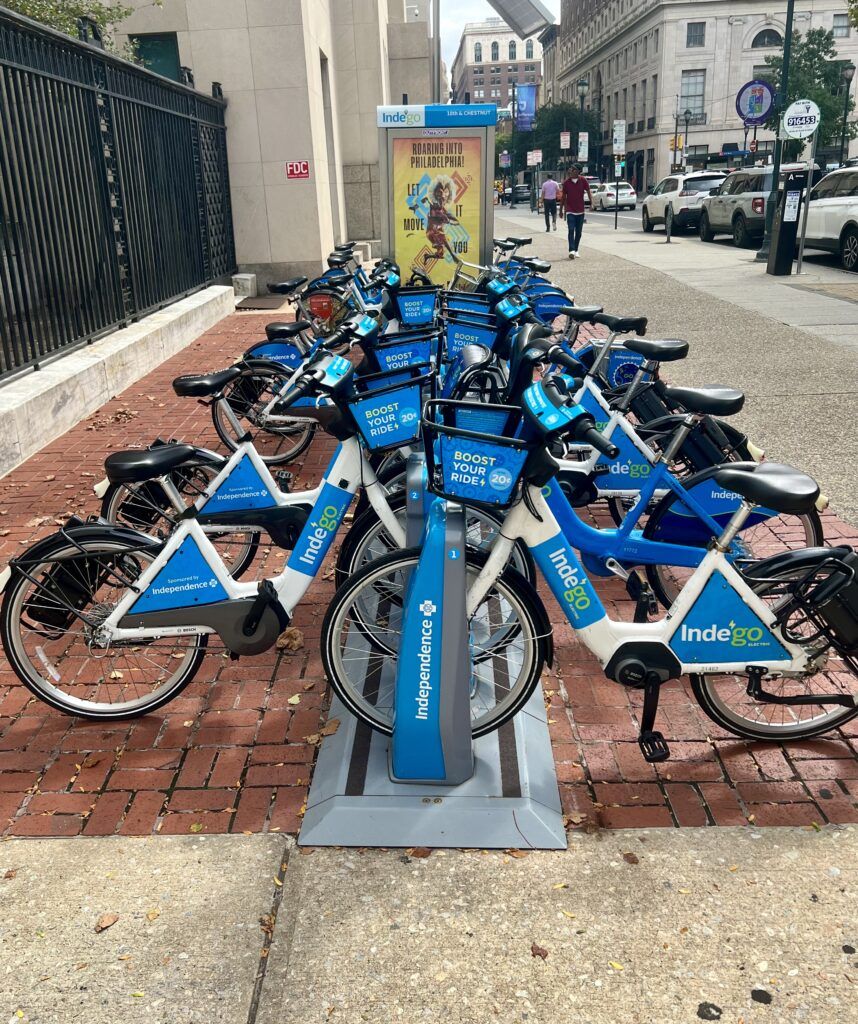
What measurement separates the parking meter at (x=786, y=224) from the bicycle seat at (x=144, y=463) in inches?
578

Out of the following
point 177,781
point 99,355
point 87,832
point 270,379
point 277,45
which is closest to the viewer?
point 87,832

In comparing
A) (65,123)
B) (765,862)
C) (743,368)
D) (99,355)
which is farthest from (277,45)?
(765,862)

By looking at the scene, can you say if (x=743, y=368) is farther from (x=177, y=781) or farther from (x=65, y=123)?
(x=177, y=781)

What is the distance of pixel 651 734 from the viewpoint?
3.16 meters

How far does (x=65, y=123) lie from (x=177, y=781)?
7652 mm

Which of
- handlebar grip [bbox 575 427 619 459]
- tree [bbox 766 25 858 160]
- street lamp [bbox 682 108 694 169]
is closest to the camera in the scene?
handlebar grip [bbox 575 427 619 459]

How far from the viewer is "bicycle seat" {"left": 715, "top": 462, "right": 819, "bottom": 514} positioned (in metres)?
2.96

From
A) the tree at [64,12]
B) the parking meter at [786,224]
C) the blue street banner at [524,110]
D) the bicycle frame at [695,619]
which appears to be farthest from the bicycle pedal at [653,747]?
the blue street banner at [524,110]

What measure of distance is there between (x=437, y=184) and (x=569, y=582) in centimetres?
742

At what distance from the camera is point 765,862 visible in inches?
110

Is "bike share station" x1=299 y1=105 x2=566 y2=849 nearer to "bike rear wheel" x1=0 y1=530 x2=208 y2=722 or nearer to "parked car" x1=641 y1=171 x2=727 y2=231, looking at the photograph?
"bike rear wheel" x1=0 y1=530 x2=208 y2=722

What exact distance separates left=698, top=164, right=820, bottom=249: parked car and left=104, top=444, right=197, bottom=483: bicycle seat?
2052cm

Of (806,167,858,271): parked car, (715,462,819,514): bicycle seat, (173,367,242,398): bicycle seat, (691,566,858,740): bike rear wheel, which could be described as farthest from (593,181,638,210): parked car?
(715,462,819,514): bicycle seat

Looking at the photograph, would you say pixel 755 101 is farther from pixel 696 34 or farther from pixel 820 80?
pixel 696 34
